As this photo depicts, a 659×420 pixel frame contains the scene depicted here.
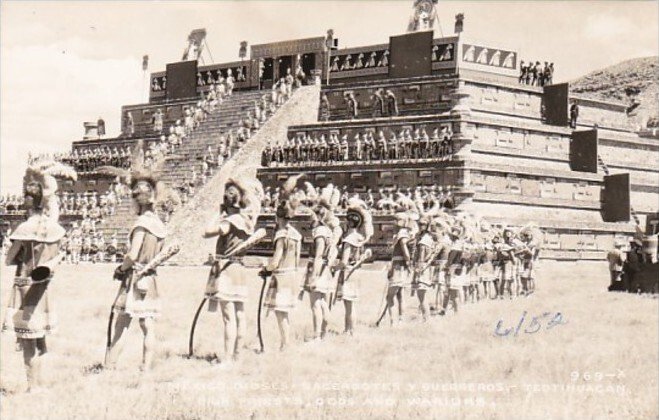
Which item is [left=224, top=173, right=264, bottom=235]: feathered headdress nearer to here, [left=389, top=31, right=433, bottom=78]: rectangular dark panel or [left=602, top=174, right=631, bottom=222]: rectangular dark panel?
[left=602, top=174, right=631, bottom=222]: rectangular dark panel

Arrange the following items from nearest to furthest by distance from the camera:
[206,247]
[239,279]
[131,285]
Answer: [131,285]
[239,279]
[206,247]

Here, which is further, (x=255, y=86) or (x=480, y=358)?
(x=255, y=86)

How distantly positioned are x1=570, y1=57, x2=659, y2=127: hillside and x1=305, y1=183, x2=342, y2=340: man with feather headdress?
49.0m

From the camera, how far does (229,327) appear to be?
10.1 m

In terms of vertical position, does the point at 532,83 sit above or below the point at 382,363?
above

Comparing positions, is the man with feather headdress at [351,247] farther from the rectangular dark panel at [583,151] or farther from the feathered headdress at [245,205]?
the rectangular dark panel at [583,151]

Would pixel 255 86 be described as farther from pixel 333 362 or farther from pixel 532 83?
pixel 333 362

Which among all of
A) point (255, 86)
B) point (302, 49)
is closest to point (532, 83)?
point (302, 49)

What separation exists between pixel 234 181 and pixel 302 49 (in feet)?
108

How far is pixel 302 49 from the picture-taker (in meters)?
42.1

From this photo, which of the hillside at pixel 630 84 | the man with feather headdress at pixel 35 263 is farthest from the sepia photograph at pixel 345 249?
the hillside at pixel 630 84

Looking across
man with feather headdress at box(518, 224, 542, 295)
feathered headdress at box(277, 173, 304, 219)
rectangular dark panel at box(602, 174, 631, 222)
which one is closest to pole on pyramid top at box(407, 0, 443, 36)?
rectangular dark panel at box(602, 174, 631, 222)

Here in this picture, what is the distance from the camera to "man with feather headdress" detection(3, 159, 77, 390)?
792cm

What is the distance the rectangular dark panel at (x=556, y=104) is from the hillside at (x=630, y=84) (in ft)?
77.3
